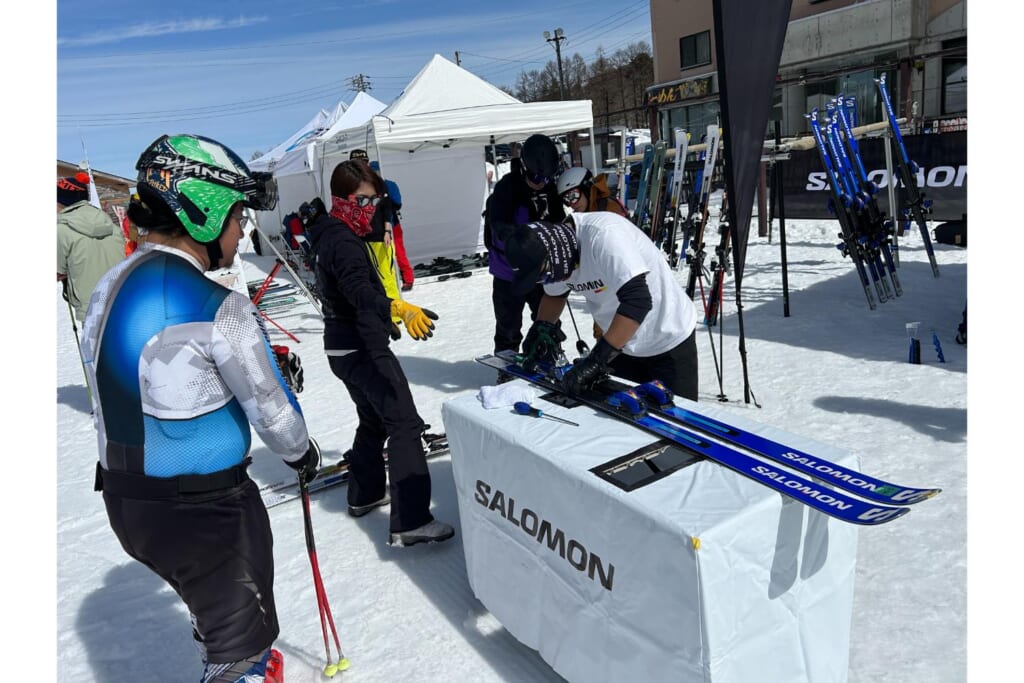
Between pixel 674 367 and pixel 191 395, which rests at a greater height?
pixel 191 395

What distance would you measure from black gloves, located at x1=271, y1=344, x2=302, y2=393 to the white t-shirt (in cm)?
120

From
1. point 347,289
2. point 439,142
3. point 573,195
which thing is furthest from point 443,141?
point 347,289

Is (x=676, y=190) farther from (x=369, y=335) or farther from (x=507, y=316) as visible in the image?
(x=369, y=335)

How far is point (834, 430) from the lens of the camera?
4.13m

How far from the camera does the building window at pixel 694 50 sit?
27.5m

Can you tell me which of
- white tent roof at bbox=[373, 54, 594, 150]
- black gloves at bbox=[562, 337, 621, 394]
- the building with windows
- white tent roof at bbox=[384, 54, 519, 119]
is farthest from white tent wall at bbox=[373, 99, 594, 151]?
the building with windows

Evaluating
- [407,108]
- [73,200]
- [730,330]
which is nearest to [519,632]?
[730,330]

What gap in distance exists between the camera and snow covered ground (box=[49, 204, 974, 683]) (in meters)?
2.47

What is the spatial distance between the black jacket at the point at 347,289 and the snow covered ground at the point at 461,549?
3.67ft

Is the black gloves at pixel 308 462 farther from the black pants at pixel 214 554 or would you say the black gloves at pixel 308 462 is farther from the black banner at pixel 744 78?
the black banner at pixel 744 78

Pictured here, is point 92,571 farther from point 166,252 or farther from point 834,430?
point 834,430

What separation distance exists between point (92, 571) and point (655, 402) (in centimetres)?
320

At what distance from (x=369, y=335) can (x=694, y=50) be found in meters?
29.4

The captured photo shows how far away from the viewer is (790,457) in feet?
6.02
